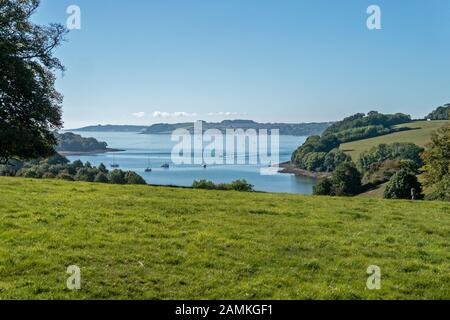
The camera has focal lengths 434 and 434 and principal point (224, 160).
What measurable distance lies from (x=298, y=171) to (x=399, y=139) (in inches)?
1518

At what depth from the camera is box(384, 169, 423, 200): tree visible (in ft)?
203

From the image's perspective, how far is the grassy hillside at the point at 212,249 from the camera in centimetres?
905

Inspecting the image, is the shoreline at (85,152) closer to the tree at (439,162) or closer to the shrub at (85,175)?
the shrub at (85,175)

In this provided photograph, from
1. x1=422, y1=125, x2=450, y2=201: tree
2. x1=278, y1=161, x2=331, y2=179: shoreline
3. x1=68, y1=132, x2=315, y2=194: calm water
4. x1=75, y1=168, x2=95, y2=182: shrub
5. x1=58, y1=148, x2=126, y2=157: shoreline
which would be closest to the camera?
x1=422, y1=125, x2=450, y2=201: tree

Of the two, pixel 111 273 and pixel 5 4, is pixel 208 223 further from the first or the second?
pixel 5 4

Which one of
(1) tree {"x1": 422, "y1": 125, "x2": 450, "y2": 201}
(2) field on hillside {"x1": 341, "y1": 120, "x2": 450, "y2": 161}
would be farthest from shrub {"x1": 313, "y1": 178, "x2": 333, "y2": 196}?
(2) field on hillside {"x1": 341, "y1": 120, "x2": 450, "y2": 161}

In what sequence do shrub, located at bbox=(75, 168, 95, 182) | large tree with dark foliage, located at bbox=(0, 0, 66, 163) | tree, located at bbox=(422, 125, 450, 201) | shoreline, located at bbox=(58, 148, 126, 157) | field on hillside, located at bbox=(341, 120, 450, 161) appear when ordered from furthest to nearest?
field on hillside, located at bbox=(341, 120, 450, 161) → shoreline, located at bbox=(58, 148, 126, 157) → shrub, located at bbox=(75, 168, 95, 182) → tree, located at bbox=(422, 125, 450, 201) → large tree with dark foliage, located at bbox=(0, 0, 66, 163)

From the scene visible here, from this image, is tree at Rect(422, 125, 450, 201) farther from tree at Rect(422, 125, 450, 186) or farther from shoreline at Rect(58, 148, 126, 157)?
shoreline at Rect(58, 148, 126, 157)

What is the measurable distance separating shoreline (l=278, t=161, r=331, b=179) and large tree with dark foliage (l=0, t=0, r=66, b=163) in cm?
13066

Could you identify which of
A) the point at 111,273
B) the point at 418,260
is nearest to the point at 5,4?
the point at 111,273

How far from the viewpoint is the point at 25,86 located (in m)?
14.8

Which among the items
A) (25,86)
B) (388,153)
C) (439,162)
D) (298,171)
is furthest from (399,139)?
(25,86)

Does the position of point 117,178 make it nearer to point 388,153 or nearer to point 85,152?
point 85,152

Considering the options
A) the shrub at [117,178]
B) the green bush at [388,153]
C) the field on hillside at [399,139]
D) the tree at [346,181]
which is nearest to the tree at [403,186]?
the tree at [346,181]
